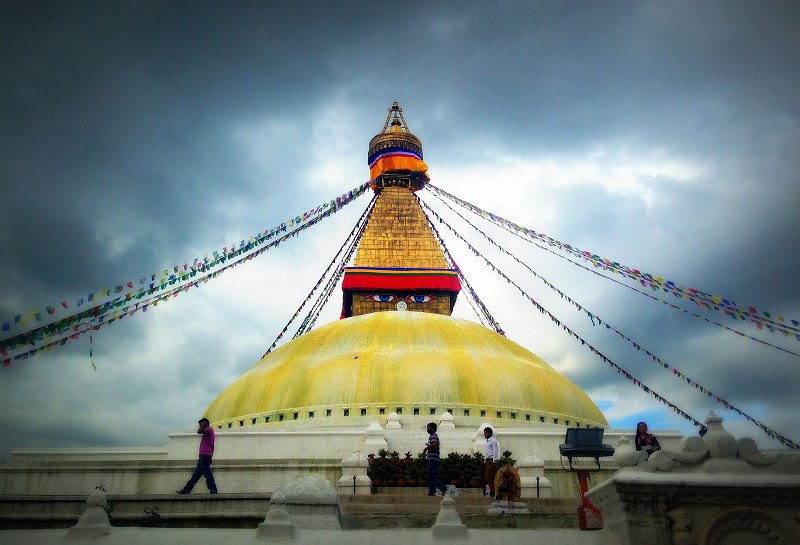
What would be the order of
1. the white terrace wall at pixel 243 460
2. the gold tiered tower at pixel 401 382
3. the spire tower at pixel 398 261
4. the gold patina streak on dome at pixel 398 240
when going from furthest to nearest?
the gold patina streak on dome at pixel 398 240, the spire tower at pixel 398 261, the gold tiered tower at pixel 401 382, the white terrace wall at pixel 243 460

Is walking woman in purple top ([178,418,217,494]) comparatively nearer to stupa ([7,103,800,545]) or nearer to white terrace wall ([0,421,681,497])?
stupa ([7,103,800,545])

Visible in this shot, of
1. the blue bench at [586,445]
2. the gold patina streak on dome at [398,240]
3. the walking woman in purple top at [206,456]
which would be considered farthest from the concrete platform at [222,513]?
the gold patina streak on dome at [398,240]

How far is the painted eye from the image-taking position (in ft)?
85.2

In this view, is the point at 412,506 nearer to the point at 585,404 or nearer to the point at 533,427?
the point at 533,427

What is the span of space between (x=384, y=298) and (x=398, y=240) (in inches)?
113

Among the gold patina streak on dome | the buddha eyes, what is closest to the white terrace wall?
the buddha eyes

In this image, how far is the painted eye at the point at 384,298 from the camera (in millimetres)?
25969

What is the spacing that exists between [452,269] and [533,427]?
11986 mm

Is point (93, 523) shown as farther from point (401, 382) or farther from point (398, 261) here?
point (398, 261)

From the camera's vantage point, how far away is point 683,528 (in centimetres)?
457

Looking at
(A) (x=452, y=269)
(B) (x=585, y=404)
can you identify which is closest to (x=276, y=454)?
(B) (x=585, y=404)

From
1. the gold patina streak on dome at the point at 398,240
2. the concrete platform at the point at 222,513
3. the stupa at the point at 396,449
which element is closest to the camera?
the stupa at the point at 396,449

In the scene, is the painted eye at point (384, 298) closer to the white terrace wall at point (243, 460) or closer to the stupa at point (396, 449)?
the stupa at point (396, 449)

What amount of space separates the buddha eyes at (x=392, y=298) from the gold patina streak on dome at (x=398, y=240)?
51.7 inches
